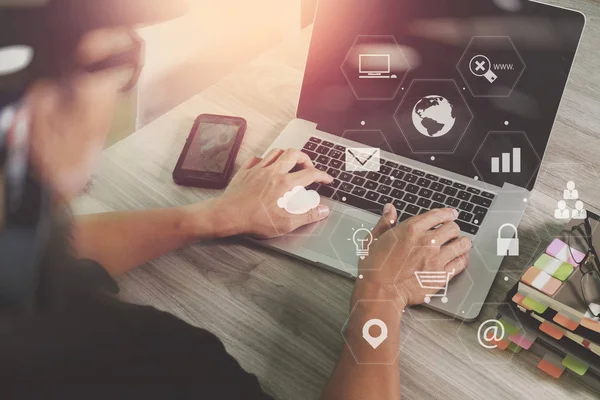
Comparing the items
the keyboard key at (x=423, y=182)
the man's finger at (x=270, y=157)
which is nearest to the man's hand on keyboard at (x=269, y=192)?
the man's finger at (x=270, y=157)

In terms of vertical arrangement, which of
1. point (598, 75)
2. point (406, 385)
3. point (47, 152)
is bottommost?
point (406, 385)

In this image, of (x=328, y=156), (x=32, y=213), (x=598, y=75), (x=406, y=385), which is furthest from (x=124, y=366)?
(x=598, y=75)

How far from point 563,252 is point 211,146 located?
45 cm

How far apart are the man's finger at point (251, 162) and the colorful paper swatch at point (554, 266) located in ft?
1.21

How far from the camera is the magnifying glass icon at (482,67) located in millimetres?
712

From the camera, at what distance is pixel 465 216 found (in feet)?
2.32

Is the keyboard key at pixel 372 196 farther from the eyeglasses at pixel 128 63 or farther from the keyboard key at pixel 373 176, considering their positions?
the eyeglasses at pixel 128 63

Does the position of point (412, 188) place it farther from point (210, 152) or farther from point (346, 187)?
point (210, 152)

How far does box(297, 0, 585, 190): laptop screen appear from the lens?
0.68 meters

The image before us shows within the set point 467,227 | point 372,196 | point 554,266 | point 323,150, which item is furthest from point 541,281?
point 323,150

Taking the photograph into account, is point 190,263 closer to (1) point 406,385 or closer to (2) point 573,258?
(1) point 406,385

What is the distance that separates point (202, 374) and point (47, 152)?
0.84 feet

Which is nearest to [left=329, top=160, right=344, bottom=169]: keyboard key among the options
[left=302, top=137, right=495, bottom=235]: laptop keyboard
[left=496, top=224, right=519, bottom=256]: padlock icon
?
[left=302, top=137, right=495, bottom=235]: laptop keyboard

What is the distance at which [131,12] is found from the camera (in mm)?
661
